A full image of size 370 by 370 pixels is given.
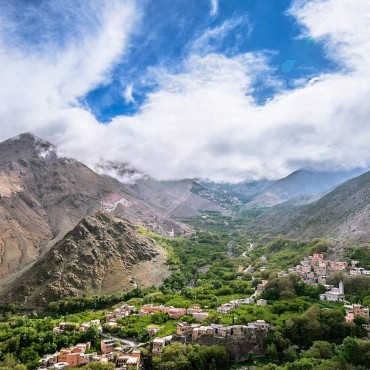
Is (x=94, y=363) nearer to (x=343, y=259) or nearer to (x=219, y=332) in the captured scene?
(x=219, y=332)

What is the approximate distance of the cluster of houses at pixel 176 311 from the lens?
8588cm

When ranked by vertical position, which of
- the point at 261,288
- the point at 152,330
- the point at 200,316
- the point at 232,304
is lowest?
the point at 152,330

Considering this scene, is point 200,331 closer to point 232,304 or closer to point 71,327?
point 232,304

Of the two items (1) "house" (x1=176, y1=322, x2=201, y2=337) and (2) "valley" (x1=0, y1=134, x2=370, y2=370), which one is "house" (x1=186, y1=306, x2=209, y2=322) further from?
(1) "house" (x1=176, y1=322, x2=201, y2=337)

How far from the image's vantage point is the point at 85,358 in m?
67.8

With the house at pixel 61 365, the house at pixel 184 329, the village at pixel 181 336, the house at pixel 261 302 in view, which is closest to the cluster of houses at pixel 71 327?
the village at pixel 181 336

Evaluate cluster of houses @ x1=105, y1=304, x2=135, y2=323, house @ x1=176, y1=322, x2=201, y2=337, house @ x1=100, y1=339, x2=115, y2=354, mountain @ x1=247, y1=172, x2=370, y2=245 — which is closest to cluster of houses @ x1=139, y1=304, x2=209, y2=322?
cluster of houses @ x1=105, y1=304, x2=135, y2=323

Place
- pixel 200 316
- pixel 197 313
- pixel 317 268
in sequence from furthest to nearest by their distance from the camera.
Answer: pixel 317 268
pixel 197 313
pixel 200 316

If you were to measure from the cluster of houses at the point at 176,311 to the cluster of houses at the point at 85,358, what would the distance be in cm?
1907

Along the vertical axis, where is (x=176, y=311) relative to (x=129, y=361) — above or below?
above

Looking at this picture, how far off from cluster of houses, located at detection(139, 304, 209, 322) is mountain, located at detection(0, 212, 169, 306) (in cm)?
3020

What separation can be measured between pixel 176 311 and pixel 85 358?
26399 mm

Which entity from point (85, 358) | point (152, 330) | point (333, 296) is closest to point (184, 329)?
point (152, 330)

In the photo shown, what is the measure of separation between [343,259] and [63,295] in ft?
243
